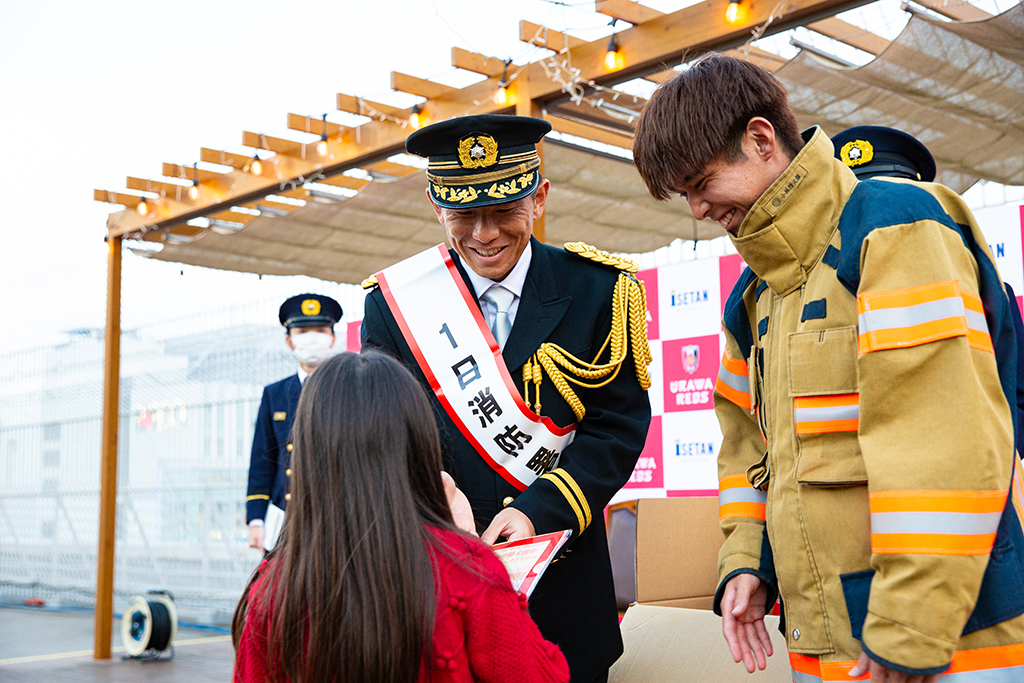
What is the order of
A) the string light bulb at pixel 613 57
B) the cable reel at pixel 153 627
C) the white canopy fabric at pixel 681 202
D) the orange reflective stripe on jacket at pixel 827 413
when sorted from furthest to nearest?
the cable reel at pixel 153 627 < the string light bulb at pixel 613 57 < the white canopy fabric at pixel 681 202 < the orange reflective stripe on jacket at pixel 827 413

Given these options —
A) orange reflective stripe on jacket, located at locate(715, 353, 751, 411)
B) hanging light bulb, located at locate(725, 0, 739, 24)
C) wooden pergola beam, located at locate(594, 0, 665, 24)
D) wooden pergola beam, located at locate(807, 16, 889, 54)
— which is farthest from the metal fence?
orange reflective stripe on jacket, located at locate(715, 353, 751, 411)

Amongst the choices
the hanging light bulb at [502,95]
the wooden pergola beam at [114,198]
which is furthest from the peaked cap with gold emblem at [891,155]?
the wooden pergola beam at [114,198]

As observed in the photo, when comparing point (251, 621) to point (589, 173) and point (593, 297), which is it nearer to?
point (593, 297)

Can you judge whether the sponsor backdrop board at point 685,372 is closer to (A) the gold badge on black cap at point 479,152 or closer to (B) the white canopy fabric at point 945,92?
(B) the white canopy fabric at point 945,92

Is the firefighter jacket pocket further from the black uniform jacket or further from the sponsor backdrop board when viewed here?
the sponsor backdrop board

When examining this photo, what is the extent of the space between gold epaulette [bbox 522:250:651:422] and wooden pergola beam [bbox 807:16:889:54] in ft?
7.28

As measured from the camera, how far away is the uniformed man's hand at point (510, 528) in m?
1.30

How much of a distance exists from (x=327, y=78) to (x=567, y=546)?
356 cm

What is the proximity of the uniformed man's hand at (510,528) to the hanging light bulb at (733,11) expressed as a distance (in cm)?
240

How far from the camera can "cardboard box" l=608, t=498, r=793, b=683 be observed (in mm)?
1647

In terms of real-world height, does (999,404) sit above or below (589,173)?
below

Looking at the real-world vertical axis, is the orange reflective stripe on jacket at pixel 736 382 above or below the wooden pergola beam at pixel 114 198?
below

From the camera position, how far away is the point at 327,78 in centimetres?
446

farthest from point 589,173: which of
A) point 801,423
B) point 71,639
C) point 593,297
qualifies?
point 71,639
